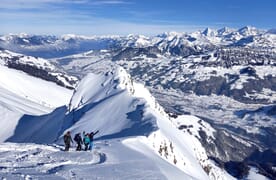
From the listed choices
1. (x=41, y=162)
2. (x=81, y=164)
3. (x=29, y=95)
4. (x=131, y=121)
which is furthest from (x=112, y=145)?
(x=29, y=95)

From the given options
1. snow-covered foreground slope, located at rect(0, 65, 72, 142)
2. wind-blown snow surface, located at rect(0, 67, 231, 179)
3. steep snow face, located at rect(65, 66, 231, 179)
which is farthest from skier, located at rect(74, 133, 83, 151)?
snow-covered foreground slope, located at rect(0, 65, 72, 142)

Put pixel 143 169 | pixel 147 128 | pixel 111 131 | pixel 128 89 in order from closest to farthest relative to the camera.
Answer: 1. pixel 143 169
2. pixel 147 128
3. pixel 111 131
4. pixel 128 89

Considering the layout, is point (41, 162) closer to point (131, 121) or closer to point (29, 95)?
point (131, 121)

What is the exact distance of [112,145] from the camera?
4712 centimetres

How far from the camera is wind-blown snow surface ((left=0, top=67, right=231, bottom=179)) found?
33500 mm

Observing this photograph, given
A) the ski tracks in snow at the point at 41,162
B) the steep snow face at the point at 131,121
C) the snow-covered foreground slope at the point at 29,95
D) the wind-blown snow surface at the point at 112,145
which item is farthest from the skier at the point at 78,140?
the snow-covered foreground slope at the point at 29,95

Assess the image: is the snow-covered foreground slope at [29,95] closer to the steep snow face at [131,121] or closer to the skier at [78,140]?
the steep snow face at [131,121]

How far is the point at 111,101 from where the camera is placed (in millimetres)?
84250

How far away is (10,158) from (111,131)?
101ft

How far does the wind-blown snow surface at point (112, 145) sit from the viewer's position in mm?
33500

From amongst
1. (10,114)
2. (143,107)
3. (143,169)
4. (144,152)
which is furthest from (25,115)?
(143,169)

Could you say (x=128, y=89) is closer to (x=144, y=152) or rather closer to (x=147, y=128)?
(x=147, y=128)

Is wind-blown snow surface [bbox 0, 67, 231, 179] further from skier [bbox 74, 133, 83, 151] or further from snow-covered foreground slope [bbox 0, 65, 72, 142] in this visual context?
snow-covered foreground slope [bbox 0, 65, 72, 142]

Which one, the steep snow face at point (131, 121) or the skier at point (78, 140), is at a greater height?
the skier at point (78, 140)
